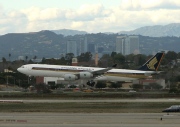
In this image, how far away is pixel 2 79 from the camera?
127000 millimetres

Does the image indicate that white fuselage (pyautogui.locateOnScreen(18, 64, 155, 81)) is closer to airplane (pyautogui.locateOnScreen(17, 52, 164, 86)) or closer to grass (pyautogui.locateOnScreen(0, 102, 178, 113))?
airplane (pyautogui.locateOnScreen(17, 52, 164, 86))

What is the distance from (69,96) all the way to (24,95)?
7.28 meters

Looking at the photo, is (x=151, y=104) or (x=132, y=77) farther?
(x=132, y=77)

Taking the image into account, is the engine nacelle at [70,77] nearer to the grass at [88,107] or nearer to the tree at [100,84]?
the tree at [100,84]

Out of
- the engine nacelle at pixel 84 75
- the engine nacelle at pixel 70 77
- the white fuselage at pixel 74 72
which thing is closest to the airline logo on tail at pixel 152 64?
the white fuselage at pixel 74 72

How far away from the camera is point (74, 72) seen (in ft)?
344

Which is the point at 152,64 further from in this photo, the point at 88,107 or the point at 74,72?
the point at 88,107

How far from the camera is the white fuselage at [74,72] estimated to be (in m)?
104

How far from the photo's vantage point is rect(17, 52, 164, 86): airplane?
4080 inches

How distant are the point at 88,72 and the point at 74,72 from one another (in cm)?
270
